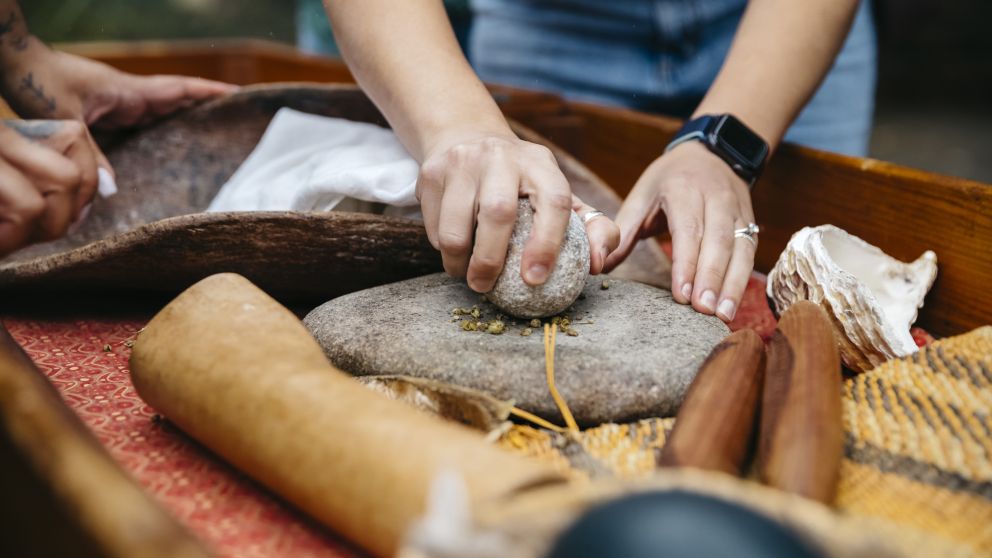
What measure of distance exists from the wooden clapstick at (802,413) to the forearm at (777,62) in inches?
21.9

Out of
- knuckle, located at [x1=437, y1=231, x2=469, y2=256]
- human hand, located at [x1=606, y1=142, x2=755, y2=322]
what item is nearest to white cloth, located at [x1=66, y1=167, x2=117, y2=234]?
knuckle, located at [x1=437, y1=231, x2=469, y2=256]

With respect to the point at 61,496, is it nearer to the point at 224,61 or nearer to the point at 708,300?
the point at 708,300

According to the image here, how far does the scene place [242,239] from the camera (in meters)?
0.94

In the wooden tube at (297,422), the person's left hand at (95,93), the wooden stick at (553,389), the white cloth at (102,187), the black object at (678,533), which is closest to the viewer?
the black object at (678,533)

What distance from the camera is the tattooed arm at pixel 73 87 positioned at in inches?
53.3

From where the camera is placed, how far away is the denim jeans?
1.65 m

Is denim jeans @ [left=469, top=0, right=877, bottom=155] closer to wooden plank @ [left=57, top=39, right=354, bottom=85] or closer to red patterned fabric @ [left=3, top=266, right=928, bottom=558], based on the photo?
wooden plank @ [left=57, top=39, right=354, bottom=85]

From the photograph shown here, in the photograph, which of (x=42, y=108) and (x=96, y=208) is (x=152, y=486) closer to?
(x=96, y=208)

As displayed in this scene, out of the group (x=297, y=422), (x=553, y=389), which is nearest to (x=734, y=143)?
(x=553, y=389)

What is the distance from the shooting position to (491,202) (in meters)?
0.80


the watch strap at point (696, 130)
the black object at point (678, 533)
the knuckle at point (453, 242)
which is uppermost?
the watch strap at point (696, 130)

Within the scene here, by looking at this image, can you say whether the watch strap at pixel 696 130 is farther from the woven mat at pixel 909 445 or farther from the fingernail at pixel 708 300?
the woven mat at pixel 909 445

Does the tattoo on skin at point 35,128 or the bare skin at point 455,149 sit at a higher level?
the bare skin at point 455,149

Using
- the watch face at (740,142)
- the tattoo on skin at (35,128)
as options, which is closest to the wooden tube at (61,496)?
the tattoo on skin at (35,128)
